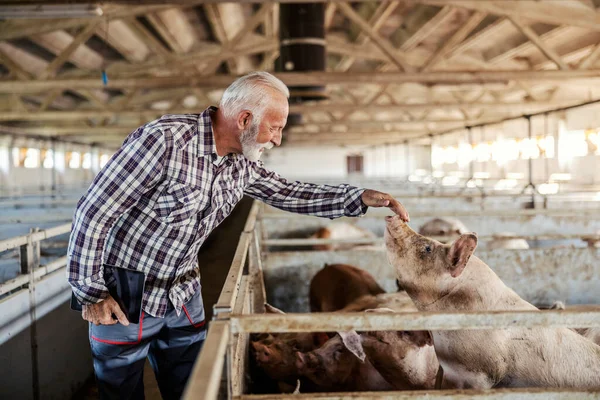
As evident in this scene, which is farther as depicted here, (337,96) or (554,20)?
(337,96)

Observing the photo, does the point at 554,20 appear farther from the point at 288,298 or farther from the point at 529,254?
the point at 288,298

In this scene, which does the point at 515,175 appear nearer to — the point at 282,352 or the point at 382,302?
the point at 382,302

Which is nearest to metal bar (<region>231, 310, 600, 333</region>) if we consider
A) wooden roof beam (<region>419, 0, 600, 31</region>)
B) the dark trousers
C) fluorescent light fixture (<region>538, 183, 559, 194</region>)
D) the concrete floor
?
the dark trousers

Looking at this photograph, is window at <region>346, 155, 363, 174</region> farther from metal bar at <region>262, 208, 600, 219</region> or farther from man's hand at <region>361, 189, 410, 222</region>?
man's hand at <region>361, 189, 410, 222</region>

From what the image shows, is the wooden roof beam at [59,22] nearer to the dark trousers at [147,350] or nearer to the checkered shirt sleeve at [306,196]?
the checkered shirt sleeve at [306,196]

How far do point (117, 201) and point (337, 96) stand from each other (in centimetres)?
1798

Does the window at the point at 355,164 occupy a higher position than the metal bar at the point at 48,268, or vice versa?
the window at the point at 355,164

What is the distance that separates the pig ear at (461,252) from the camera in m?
2.13

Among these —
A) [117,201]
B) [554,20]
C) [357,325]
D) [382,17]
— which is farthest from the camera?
[382,17]

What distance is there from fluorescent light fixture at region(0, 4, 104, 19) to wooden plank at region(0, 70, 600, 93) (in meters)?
2.52

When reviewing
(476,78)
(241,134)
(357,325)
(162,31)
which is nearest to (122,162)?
(241,134)

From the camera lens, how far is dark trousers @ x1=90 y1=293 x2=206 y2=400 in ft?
6.03

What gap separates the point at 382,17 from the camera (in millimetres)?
8242

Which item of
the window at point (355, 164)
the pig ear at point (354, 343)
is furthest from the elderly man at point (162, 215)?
the window at point (355, 164)
